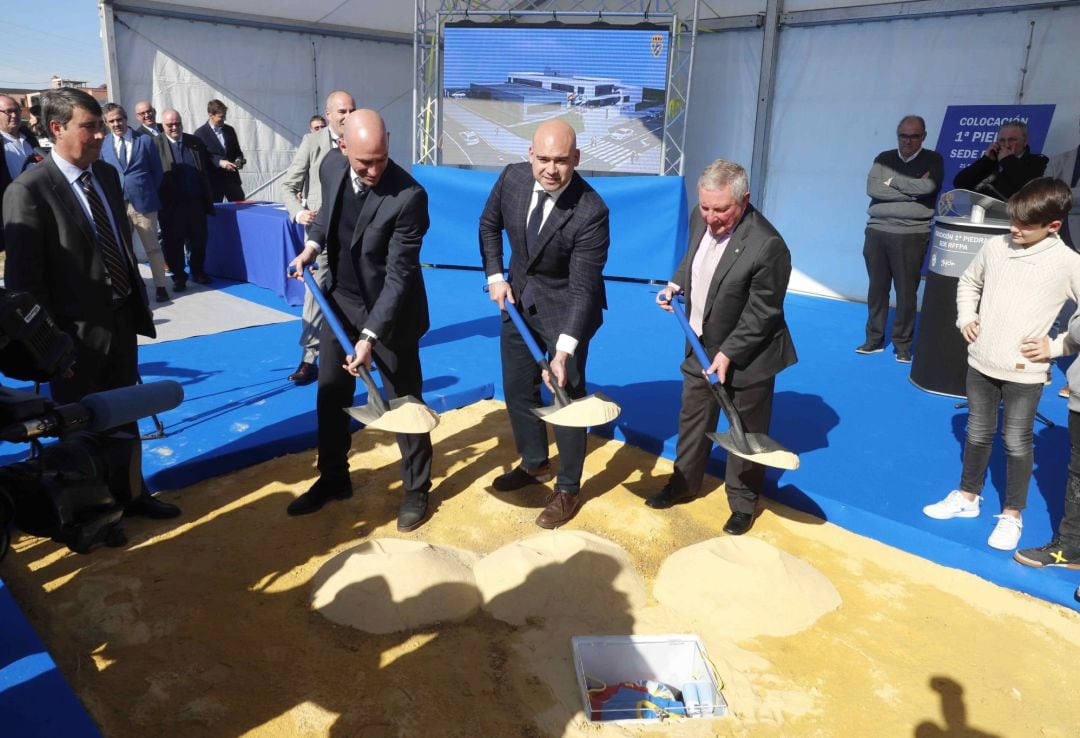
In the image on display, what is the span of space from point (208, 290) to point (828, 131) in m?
6.87

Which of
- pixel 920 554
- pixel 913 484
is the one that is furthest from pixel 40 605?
pixel 913 484

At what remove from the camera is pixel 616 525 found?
3.96m

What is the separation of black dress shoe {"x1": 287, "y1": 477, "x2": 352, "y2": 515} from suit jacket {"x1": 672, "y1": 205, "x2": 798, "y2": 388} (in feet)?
6.46

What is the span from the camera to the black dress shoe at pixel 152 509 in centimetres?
377

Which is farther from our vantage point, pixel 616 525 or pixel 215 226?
pixel 215 226

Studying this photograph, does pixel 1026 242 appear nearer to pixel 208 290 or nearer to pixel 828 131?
pixel 828 131

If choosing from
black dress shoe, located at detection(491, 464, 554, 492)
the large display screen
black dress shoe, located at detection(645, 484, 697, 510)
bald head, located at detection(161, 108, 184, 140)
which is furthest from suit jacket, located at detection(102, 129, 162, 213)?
black dress shoe, located at detection(645, 484, 697, 510)

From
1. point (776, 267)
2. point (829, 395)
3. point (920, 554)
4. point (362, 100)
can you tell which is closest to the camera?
point (776, 267)

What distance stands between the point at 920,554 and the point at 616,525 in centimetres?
143

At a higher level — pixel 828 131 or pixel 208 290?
pixel 828 131

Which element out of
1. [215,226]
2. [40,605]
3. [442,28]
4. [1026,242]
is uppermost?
[442,28]

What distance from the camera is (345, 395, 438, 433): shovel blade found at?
336 cm

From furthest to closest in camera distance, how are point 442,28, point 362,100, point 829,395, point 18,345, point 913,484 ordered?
point 362,100 < point 442,28 < point 829,395 < point 913,484 < point 18,345

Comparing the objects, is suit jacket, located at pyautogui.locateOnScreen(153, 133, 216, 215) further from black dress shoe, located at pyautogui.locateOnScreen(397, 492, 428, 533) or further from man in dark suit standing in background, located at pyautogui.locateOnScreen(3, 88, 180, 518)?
black dress shoe, located at pyautogui.locateOnScreen(397, 492, 428, 533)
